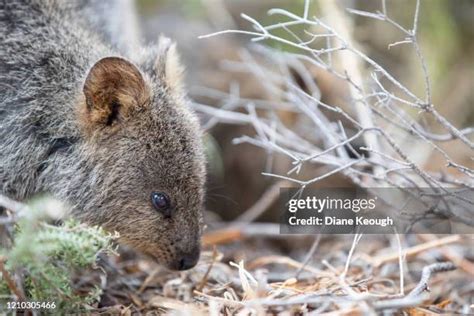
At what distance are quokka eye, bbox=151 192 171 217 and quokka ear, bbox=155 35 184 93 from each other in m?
0.82

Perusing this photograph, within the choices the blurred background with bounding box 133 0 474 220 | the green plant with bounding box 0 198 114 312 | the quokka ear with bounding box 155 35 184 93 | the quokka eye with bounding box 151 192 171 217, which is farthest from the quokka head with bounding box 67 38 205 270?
the blurred background with bounding box 133 0 474 220

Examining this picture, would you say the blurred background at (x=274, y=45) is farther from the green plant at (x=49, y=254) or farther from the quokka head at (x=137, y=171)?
the green plant at (x=49, y=254)

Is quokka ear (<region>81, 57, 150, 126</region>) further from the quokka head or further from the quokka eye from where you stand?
the quokka eye

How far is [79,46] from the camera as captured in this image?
4559mm

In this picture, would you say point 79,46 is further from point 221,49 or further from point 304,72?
point 221,49

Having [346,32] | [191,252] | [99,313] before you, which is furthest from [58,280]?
[346,32]

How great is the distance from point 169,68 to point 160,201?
1023 mm

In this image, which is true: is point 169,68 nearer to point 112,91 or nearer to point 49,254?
point 112,91

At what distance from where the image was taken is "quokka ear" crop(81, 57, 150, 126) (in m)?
4.00

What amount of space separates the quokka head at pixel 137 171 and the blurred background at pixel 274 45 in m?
2.13

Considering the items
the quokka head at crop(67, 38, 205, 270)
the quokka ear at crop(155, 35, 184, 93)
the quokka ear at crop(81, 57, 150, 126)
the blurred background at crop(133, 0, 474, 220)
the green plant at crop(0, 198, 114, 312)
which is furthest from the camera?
the blurred background at crop(133, 0, 474, 220)

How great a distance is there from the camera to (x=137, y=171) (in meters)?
4.12

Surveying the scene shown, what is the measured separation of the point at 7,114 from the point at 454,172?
3757 millimetres

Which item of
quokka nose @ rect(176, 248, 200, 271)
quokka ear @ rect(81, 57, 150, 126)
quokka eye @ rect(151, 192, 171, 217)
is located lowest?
quokka nose @ rect(176, 248, 200, 271)
